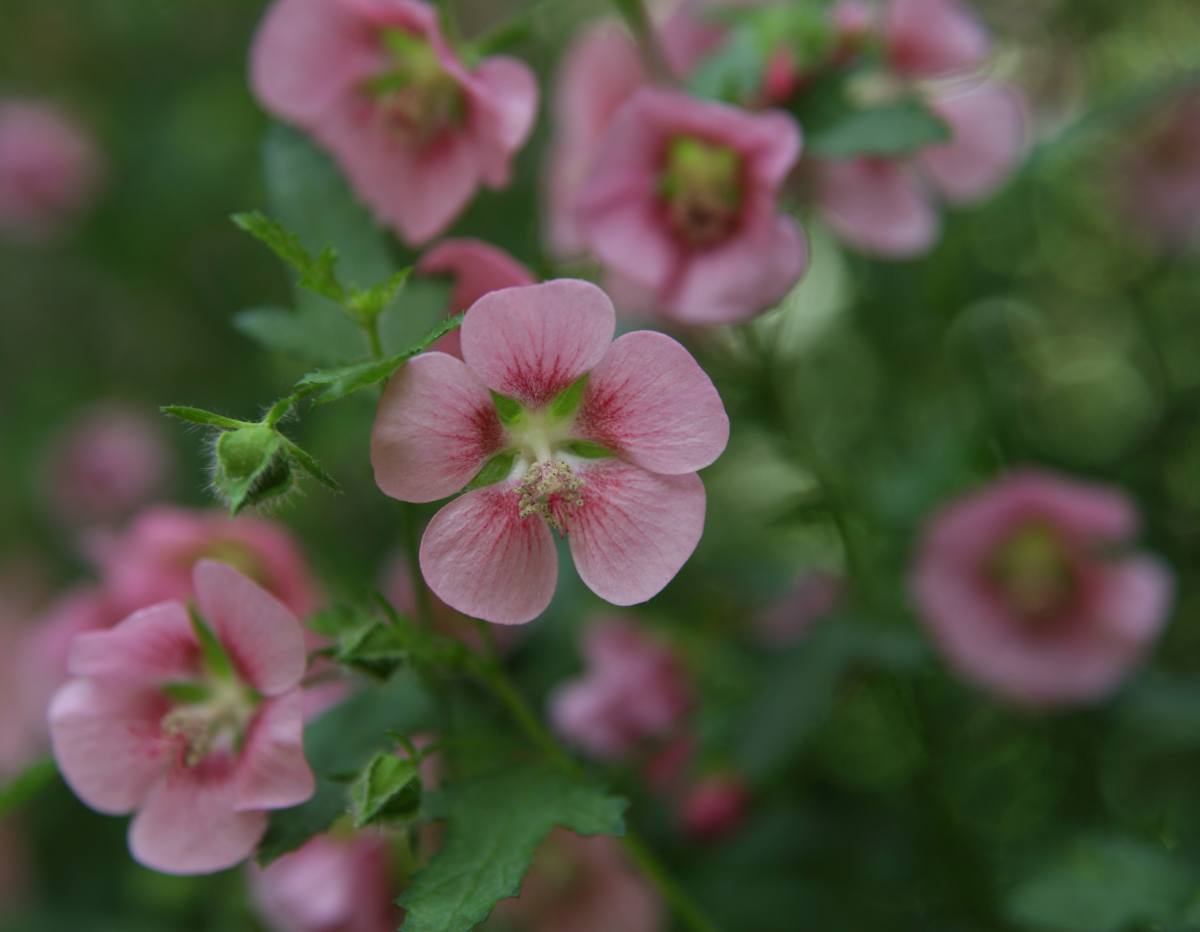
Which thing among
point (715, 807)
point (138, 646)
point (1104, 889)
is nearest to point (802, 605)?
point (715, 807)

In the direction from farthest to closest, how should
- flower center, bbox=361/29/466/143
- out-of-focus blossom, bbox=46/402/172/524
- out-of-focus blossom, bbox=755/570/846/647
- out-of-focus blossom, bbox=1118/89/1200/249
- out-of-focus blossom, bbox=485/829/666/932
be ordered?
out-of-focus blossom, bbox=46/402/172/524, out-of-focus blossom, bbox=1118/89/1200/249, out-of-focus blossom, bbox=755/570/846/647, out-of-focus blossom, bbox=485/829/666/932, flower center, bbox=361/29/466/143

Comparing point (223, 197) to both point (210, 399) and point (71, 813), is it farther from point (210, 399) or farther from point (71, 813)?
point (71, 813)

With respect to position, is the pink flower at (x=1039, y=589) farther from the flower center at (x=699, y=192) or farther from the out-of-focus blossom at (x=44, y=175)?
the out-of-focus blossom at (x=44, y=175)

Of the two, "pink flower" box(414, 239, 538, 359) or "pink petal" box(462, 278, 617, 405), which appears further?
"pink flower" box(414, 239, 538, 359)

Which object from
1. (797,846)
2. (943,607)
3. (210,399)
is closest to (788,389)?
(943,607)

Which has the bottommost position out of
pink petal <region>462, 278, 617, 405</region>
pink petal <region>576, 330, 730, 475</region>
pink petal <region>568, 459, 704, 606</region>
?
→ pink petal <region>568, 459, 704, 606</region>

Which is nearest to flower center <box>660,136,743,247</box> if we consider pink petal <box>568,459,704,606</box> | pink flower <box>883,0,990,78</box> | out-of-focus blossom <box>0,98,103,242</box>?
pink flower <box>883,0,990,78</box>

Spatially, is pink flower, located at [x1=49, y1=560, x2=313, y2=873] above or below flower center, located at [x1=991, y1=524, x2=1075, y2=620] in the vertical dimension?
above

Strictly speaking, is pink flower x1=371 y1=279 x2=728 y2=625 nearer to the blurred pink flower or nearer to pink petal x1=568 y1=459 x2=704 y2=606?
pink petal x1=568 y1=459 x2=704 y2=606
